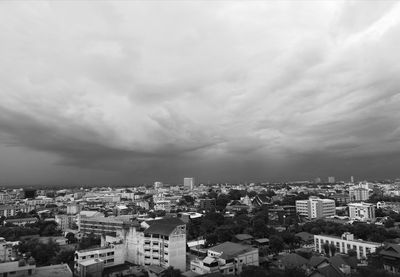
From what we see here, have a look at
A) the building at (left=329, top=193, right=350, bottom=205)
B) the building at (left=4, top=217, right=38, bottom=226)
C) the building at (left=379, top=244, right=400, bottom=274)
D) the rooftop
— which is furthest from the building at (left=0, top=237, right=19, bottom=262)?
the building at (left=329, top=193, right=350, bottom=205)

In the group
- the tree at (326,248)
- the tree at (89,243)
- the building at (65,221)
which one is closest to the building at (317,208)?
the tree at (326,248)

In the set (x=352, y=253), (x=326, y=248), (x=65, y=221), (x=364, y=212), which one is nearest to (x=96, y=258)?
(x=326, y=248)

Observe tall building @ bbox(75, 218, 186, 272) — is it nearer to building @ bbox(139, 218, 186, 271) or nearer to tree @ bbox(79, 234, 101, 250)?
building @ bbox(139, 218, 186, 271)

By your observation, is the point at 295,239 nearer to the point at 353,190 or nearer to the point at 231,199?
the point at 231,199

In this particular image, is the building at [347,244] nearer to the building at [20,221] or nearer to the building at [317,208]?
the building at [317,208]

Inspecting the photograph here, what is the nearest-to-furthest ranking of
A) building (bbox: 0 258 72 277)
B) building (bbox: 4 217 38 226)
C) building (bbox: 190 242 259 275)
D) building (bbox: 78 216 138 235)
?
building (bbox: 0 258 72 277)
building (bbox: 190 242 259 275)
building (bbox: 78 216 138 235)
building (bbox: 4 217 38 226)

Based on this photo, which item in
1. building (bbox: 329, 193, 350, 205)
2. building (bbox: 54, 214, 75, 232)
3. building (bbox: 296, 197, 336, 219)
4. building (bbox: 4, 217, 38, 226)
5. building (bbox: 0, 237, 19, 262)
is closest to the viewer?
building (bbox: 0, 237, 19, 262)
